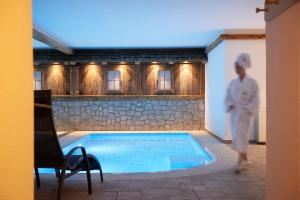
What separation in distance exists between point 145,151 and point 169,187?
15.1ft

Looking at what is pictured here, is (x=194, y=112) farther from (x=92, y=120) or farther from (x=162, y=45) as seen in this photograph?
(x=92, y=120)

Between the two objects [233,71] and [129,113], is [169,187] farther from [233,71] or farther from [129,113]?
[129,113]

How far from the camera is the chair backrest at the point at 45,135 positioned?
121 inches

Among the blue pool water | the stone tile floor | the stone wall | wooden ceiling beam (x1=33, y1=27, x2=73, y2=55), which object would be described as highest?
wooden ceiling beam (x1=33, y1=27, x2=73, y2=55)

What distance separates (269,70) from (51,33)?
7.00 metres

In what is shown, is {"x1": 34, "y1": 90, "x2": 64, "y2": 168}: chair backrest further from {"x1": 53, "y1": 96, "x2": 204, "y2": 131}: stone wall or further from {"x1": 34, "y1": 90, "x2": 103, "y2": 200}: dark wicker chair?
{"x1": 53, "y1": 96, "x2": 204, "y2": 131}: stone wall

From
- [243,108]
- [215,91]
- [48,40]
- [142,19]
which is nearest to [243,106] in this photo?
[243,108]

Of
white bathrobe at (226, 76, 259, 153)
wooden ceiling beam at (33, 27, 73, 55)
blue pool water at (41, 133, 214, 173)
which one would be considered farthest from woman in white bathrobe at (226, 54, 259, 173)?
wooden ceiling beam at (33, 27, 73, 55)

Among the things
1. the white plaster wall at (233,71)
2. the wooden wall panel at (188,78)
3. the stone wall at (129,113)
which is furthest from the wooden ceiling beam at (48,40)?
the white plaster wall at (233,71)

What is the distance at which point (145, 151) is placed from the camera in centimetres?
830

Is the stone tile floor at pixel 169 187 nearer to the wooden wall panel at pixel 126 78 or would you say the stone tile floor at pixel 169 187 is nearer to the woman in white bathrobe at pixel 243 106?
the woman in white bathrobe at pixel 243 106

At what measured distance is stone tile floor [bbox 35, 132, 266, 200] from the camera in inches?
132

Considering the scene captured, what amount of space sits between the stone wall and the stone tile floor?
677cm

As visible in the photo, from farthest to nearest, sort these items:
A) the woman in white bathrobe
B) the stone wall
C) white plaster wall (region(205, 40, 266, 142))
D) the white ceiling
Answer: the stone wall → white plaster wall (region(205, 40, 266, 142)) → the white ceiling → the woman in white bathrobe
